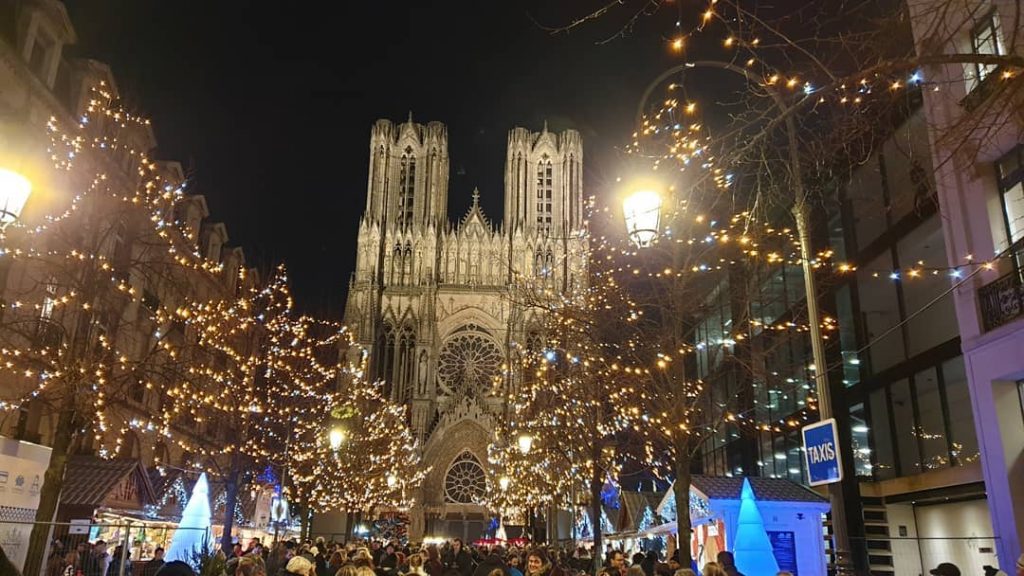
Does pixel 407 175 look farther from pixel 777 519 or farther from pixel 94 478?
pixel 777 519

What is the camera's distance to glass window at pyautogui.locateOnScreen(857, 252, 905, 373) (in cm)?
1967

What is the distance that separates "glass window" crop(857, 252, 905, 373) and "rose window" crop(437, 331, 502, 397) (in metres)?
40.5

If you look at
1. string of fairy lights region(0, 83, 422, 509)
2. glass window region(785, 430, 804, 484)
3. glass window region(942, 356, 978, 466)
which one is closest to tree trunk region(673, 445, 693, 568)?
glass window region(942, 356, 978, 466)

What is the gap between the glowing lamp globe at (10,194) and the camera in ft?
27.0

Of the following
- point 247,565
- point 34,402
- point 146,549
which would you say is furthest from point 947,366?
point 34,402

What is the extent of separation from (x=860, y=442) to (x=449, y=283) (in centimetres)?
4429

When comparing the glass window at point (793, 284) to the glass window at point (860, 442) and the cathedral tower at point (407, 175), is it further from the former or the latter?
the cathedral tower at point (407, 175)

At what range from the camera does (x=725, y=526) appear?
1764cm

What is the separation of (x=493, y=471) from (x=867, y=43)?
170 feet

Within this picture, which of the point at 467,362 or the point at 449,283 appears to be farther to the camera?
the point at 449,283

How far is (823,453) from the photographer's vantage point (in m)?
7.77

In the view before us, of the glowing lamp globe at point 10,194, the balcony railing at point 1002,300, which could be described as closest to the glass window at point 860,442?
the balcony railing at point 1002,300

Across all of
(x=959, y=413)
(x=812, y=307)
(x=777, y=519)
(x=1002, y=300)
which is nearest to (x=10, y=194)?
(x=812, y=307)

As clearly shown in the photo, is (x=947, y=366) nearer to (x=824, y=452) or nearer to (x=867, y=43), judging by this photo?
(x=824, y=452)
